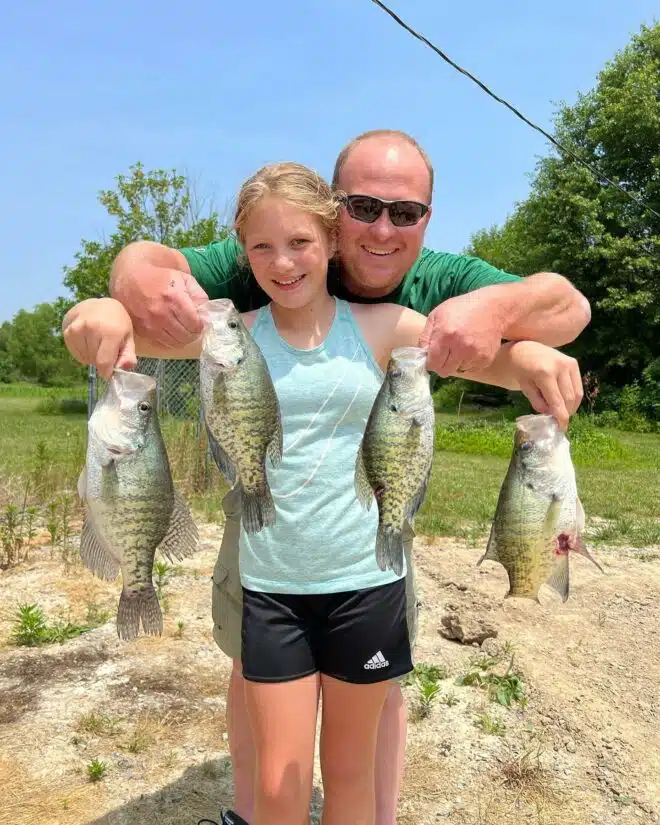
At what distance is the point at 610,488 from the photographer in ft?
39.2

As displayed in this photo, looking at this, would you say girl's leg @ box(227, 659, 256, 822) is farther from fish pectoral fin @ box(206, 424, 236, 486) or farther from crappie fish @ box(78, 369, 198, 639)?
fish pectoral fin @ box(206, 424, 236, 486)

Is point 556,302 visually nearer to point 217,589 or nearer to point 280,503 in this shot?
point 280,503

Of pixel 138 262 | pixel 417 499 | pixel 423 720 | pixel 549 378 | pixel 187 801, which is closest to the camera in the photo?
pixel 417 499

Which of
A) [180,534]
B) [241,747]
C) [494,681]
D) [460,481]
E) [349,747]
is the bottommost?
[494,681]

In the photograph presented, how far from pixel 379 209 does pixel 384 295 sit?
1.26 feet

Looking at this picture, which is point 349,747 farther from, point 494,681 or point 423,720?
point 494,681

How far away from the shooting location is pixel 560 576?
8.31ft

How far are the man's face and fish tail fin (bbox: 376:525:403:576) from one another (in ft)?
3.16

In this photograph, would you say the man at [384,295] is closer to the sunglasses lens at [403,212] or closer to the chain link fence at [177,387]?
the sunglasses lens at [403,212]

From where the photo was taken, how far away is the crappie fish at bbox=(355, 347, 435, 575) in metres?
2.12

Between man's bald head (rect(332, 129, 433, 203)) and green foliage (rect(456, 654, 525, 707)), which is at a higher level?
man's bald head (rect(332, 129, 433, 203))

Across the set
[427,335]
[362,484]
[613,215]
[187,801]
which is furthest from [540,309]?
[613,215]

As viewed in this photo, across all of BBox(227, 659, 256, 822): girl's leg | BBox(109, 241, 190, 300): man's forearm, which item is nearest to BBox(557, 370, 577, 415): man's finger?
BBox(109, 241, 190, 300): man's forearm

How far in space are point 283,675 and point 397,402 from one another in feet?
3.55
